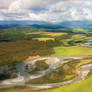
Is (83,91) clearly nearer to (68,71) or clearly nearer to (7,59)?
(68,71)

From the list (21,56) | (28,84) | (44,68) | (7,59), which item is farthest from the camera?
(21,56)

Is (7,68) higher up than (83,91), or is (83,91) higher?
(83,91)

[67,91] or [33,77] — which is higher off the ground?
[67,91]

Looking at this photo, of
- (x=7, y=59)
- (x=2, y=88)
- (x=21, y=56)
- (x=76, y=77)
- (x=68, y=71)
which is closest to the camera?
(x=2, y=88)

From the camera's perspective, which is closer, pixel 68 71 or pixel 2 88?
pixel 2 88

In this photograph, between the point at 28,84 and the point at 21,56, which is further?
the point at 21,56

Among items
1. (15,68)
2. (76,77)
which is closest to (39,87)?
(76,77)

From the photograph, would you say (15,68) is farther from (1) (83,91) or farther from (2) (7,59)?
(1) (83,91)

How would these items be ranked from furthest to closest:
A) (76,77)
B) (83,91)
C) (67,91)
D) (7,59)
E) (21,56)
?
(21,56), (7,59), (76,77), (67,91), (83,91)

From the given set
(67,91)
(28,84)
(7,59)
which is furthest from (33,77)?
(67,91)
